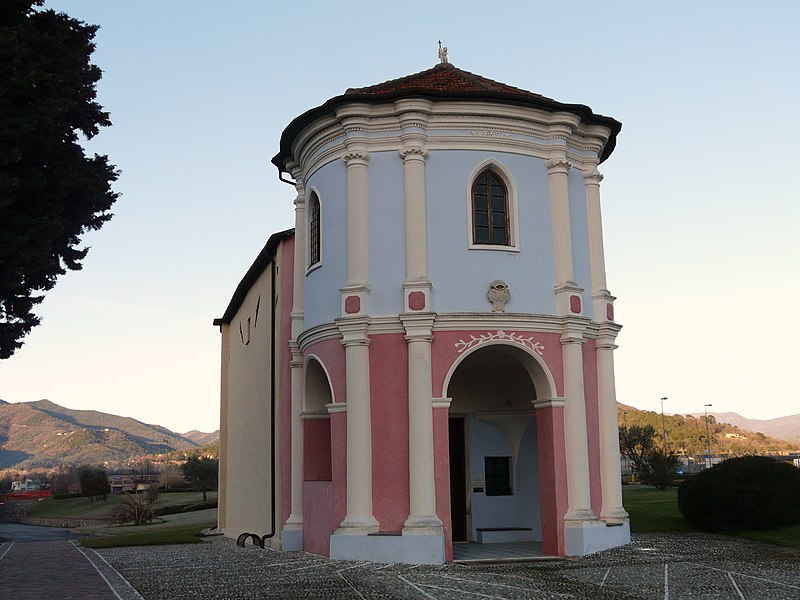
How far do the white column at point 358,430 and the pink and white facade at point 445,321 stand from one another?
4 centimetres

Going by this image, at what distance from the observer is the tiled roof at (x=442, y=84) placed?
55.9 feet

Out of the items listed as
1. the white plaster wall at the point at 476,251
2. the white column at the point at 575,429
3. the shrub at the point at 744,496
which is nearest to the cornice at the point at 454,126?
the white plaster wall at the point at 476,251

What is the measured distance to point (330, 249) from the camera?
17.4m

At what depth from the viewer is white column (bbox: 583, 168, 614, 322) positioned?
17531 mm

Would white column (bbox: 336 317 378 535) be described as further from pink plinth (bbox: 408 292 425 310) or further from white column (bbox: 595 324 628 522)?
white column (bbox: 595 324 628 522)

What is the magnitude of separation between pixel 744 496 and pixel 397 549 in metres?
8.47

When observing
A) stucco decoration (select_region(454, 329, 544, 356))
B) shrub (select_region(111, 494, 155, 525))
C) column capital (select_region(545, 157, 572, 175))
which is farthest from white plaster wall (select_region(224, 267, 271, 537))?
shrub (select_region(111, 494, 155, 525))

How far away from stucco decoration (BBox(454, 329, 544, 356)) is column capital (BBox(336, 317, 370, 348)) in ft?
5.76

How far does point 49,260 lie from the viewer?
44.3ft

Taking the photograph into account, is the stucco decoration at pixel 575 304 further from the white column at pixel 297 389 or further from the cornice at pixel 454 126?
the white column at pixel 297 389

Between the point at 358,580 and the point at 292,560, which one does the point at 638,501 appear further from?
the point at 358,580

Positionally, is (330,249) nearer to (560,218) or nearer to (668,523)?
(560,218)

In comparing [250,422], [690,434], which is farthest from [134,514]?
[690,434]

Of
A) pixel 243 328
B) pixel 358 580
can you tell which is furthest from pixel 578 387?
pixel 243 328
